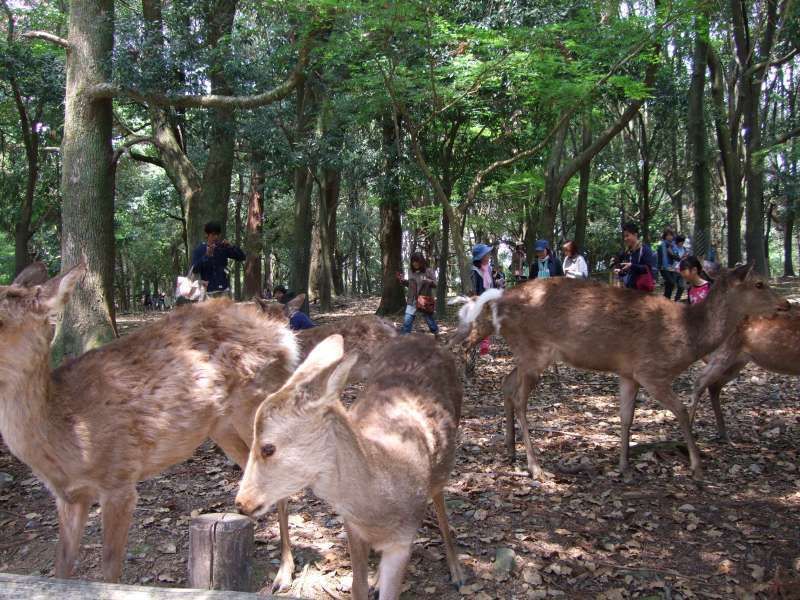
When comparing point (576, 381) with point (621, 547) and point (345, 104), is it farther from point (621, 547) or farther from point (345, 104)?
point (345, 104)

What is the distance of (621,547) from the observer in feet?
16.0

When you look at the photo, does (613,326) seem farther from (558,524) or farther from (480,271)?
(480,271)

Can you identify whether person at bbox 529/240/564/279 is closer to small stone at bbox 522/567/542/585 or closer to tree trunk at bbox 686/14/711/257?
tree trunk at bbox 686/14/711/257

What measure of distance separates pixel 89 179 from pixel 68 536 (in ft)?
23.8

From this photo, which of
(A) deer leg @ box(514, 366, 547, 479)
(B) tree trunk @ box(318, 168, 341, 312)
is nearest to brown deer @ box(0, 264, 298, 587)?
(A) deer leg @ box(514, 366, 547, 479)

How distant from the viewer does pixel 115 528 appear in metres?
3.81

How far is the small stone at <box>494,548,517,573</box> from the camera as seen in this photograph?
15.0ft

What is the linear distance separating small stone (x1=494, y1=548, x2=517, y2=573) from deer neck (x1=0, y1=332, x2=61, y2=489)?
2896 mm

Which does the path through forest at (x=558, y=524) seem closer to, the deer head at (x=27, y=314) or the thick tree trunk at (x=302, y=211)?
the deer head at (x=27, y=314)

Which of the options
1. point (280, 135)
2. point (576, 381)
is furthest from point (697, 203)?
point (280, 135)

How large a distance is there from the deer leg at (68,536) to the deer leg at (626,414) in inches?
188

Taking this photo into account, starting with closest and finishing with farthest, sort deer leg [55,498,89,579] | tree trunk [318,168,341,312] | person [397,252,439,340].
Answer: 1. deer leg [55,498,89,579]
2. person [397,252,439,340]
3. tree trunk [318,168,341,312]

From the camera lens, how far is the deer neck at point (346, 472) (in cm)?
285

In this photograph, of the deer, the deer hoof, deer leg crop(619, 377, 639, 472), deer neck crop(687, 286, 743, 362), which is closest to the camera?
the deer hoof
